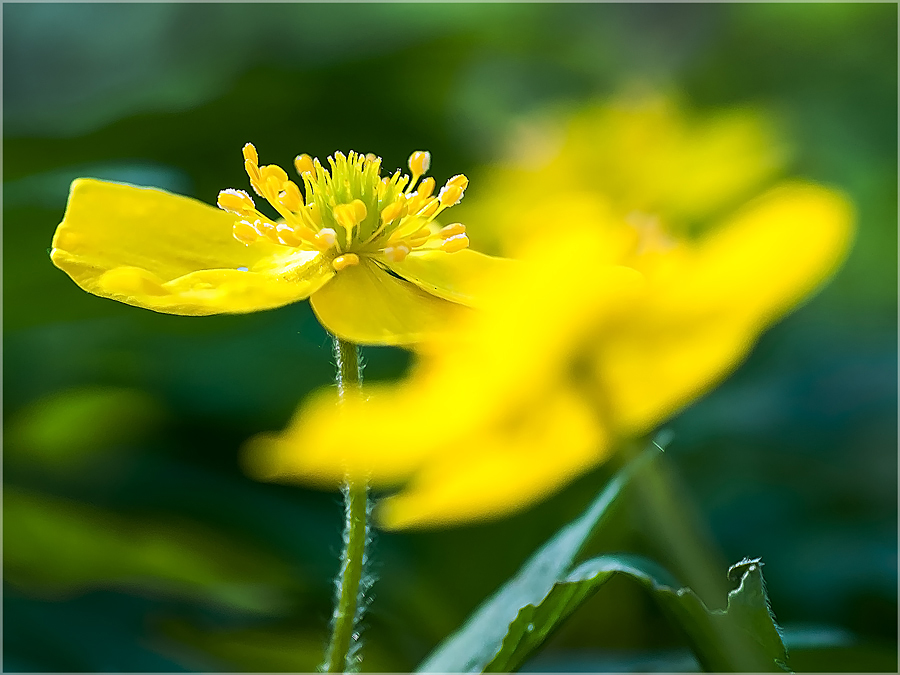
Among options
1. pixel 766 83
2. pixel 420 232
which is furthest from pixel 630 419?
pixel 766 83

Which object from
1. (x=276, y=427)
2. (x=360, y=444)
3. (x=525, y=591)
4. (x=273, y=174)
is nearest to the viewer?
(x=360, y=444)

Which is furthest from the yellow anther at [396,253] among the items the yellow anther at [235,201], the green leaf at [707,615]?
the green leaf at [707,615]

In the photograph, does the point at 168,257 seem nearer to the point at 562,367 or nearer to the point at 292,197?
the point at 292,197

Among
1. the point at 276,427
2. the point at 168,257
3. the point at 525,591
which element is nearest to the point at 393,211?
the point at 168,257

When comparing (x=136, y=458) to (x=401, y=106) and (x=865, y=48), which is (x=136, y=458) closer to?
(x=401, y=106)

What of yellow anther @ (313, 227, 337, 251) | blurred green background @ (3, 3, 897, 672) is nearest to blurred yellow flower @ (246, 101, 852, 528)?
yellow anther @ (313, 227, 337, 251)

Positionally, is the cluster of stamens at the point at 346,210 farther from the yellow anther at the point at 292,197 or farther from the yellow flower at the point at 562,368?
the yellow flower at the point at 562,368

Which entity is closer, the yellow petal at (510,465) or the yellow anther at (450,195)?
the yellow petal at (510,465)

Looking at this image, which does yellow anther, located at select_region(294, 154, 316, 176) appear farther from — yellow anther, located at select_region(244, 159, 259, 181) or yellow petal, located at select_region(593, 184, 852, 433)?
yellow petal, located at select_region(593, 184, 852, 433)
